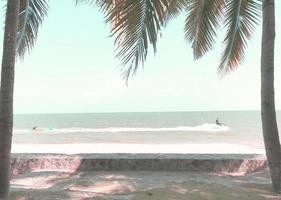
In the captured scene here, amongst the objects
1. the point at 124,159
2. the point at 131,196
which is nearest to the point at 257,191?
the point at 131,196

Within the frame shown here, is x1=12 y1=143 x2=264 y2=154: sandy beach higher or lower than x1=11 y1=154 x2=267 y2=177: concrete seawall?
lower

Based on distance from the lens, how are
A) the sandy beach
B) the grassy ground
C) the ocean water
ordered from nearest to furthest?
the grassy ground → the sandy beach → the ocean water

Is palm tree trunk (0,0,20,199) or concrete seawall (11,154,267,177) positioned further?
concrete seawall (11,154,267,177)

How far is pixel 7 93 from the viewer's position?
614 cm

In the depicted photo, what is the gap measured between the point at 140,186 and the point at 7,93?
3.06 metres

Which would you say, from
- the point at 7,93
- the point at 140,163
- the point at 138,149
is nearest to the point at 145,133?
the point at 138,149

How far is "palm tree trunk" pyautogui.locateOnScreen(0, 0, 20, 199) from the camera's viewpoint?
6121mm

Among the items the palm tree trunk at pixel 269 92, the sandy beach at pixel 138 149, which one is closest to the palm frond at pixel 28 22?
the palm tree trunk at pixel 269 92

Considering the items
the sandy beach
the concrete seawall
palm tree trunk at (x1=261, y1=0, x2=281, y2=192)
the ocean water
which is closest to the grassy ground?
the concrete seawall

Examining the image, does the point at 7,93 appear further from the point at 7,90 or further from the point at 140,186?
the point at 140,186

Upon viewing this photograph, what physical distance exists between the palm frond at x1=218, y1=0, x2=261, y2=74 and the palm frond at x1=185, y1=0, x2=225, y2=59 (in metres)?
A: 0.25

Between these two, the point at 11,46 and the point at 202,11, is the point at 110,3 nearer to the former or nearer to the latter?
the point at 11,46

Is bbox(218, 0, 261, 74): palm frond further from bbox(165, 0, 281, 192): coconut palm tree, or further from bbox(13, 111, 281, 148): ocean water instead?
bbox(13, 111, 281, 148): ocean water

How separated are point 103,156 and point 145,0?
416 cm
